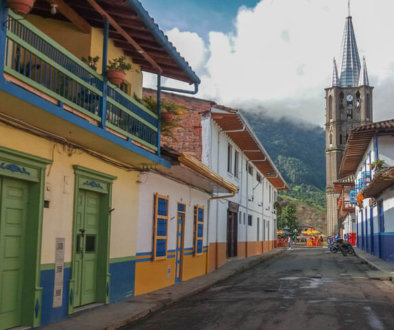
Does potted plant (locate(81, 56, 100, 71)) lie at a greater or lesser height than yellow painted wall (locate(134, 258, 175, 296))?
greater

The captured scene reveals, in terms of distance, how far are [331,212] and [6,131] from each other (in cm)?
8859

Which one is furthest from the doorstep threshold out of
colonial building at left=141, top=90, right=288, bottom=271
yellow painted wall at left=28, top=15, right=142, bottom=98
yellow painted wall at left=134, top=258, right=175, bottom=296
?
colonial building at left=141, top=90, right=288, bottom=271

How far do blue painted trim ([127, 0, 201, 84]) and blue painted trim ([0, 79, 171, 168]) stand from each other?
2010 millimetres

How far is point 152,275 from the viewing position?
13.2m

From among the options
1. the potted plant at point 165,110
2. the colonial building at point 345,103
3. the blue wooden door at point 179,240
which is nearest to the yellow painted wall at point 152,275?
the blue wooden door at point 179,240

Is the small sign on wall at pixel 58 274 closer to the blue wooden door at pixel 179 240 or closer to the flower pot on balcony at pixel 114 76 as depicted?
the flower pot on balcony at pixel 114 76

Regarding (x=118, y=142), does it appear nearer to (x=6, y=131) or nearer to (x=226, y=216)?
(x=6, y=131)

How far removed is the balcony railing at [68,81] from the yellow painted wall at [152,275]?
3040 millimetres

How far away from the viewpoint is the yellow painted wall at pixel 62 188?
7.85m

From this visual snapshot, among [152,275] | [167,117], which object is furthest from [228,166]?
[167,117]

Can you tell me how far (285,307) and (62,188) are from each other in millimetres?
4841

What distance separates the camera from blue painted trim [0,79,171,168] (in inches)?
245

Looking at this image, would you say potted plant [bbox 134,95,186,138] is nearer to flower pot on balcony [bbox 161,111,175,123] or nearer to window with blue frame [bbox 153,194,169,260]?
flower pot on balcony [bbox 161,111,175,123]

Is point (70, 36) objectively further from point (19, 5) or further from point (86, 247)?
point (19, 5)
